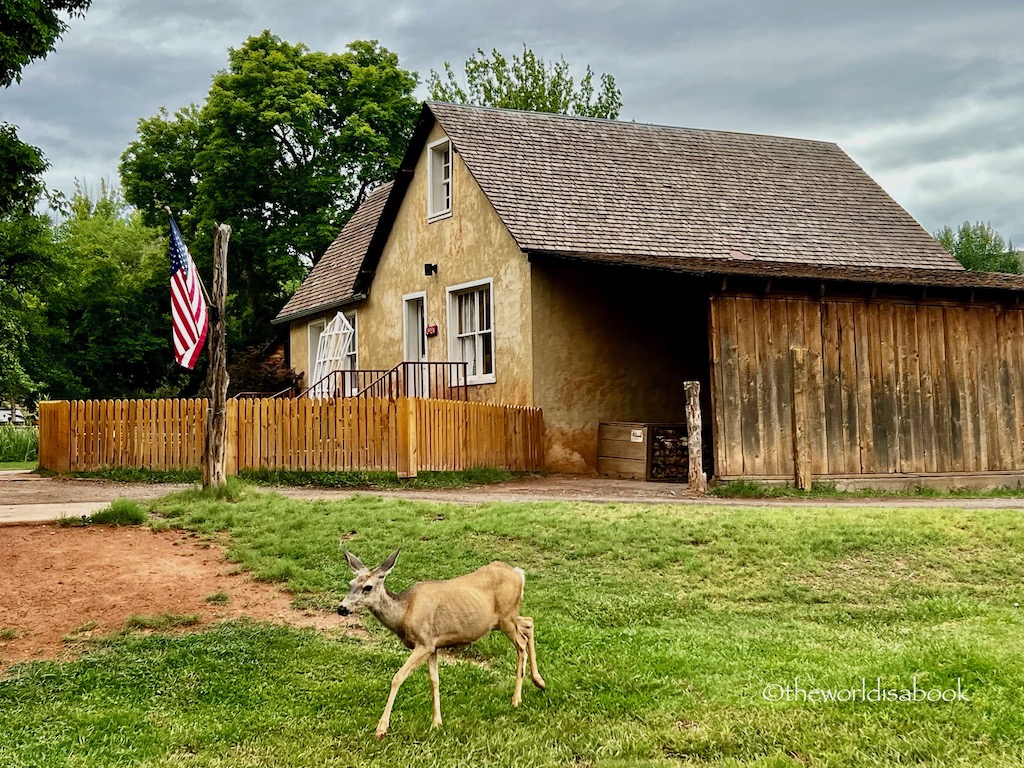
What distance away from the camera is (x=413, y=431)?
17703 millimetres

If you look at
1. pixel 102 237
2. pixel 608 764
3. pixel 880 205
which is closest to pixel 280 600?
pixel 608 764

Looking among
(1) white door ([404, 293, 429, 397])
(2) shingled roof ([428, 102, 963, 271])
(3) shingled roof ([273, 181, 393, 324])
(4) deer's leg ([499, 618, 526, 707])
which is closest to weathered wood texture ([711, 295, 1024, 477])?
(2) shingled roof ([428, 102, 963, 271])

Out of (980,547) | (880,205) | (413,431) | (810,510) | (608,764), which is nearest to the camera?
(608,764)

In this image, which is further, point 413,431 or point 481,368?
point 481,368

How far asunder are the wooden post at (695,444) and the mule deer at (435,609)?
1002 centimetres

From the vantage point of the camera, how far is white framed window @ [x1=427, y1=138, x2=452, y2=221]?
23.5m

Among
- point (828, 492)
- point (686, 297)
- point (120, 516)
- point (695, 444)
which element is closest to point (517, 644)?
point (120, 516)

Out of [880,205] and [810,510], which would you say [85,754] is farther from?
[880,205]

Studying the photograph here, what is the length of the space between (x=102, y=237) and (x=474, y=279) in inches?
1286

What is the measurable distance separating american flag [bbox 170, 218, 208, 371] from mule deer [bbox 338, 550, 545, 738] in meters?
8.47

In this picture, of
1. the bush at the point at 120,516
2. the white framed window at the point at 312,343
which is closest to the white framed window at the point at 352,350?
the white framed window at the point at 312,343

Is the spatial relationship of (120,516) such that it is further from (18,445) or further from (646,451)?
(18,445)

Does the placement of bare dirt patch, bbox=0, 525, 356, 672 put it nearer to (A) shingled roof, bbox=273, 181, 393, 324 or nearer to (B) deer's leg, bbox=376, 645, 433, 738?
(B) deer's leg, bbox=376, 645, 433, 738

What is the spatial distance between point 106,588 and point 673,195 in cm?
1682
